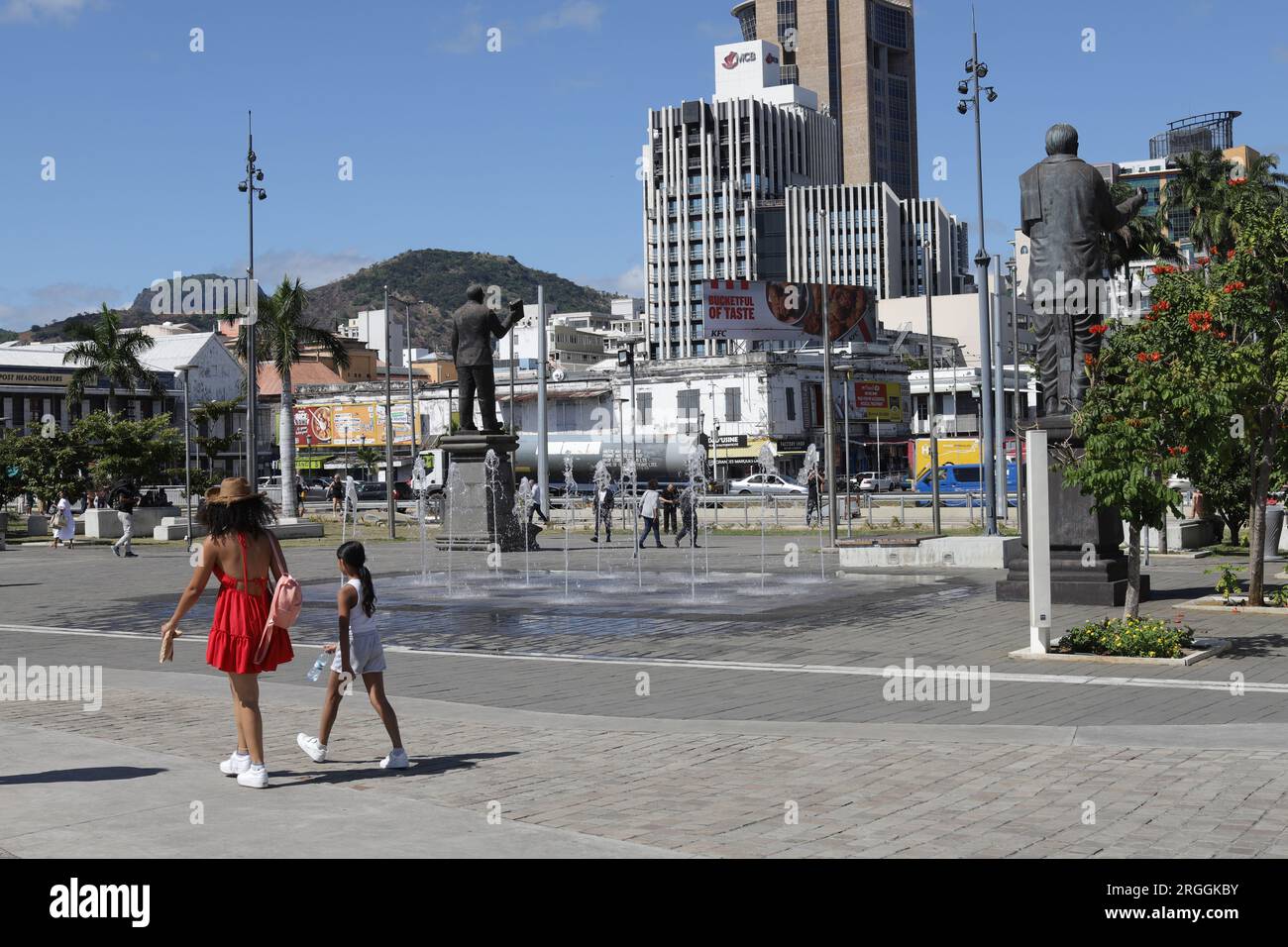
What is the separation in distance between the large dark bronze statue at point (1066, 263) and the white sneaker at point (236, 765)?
40.3ft

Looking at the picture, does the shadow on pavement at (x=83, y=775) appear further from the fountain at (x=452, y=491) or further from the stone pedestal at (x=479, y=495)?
the fountain at (x=452, y=491)

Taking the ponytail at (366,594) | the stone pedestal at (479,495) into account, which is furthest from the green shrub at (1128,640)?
the stone pedestal at (479,495)

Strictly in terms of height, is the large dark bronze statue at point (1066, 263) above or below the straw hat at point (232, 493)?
above

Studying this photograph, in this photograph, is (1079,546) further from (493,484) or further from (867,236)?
(867,236)

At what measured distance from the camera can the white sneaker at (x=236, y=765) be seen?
316 inches

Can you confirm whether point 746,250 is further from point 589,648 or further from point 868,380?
point 589,648

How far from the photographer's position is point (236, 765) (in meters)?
8.10

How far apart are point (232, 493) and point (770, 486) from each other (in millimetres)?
65069

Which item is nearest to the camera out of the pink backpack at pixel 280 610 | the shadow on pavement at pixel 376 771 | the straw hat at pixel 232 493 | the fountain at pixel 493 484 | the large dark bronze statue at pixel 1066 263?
the pink backpack at pixel 280 610

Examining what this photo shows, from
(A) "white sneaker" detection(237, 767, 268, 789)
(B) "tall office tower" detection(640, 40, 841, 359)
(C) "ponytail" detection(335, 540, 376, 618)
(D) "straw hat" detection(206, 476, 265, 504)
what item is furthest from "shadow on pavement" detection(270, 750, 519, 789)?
(B) "tall office tower" detection(640, 40, 841, 359)

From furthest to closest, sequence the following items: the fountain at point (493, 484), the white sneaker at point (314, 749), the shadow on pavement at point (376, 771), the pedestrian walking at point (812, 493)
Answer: the pedestrian walking at point (812, 493)
the fountain at point (493, 484)
the white sneaker at point (314, 749)
the shadow on pavement at point (376, 771)

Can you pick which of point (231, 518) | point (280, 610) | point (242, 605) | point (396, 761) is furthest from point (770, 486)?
point (280, 610)

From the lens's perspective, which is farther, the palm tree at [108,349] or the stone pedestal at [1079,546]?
the palm tree at [108,349]

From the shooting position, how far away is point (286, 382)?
5116 centimetres
